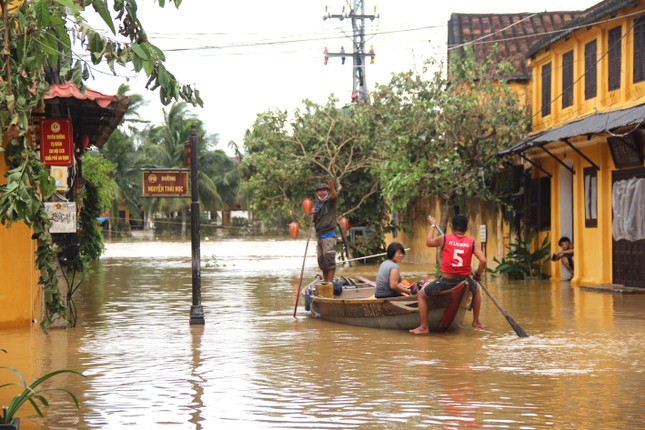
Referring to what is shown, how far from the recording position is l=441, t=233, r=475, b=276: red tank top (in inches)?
554

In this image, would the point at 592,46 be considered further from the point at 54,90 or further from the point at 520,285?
the point at 54,90

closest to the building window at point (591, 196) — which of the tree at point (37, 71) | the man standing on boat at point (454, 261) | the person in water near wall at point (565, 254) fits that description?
the person in water near wall at point (565, 254)

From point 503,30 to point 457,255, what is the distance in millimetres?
20607

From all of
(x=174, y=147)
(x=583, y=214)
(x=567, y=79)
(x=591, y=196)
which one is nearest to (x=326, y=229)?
(x=591, y=196)

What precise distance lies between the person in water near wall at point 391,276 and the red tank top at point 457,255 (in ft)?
3.58

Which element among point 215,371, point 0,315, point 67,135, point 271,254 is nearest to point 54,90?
point 67,135

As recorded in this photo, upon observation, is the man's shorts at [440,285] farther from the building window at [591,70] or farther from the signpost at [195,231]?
the building window at [591,70]

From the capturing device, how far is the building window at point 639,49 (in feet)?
69.8

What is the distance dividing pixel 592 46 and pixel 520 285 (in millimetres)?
5712

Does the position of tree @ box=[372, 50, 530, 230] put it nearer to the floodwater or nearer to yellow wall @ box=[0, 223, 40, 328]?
the floodwater

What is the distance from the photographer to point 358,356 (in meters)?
12.6

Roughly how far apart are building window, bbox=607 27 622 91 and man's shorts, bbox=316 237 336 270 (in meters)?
7.68

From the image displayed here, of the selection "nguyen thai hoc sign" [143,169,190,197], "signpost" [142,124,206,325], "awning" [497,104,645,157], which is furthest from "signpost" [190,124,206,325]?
"awning" [497,104,645,157]

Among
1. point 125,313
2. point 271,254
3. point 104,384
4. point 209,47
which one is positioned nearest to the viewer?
point 104,384
